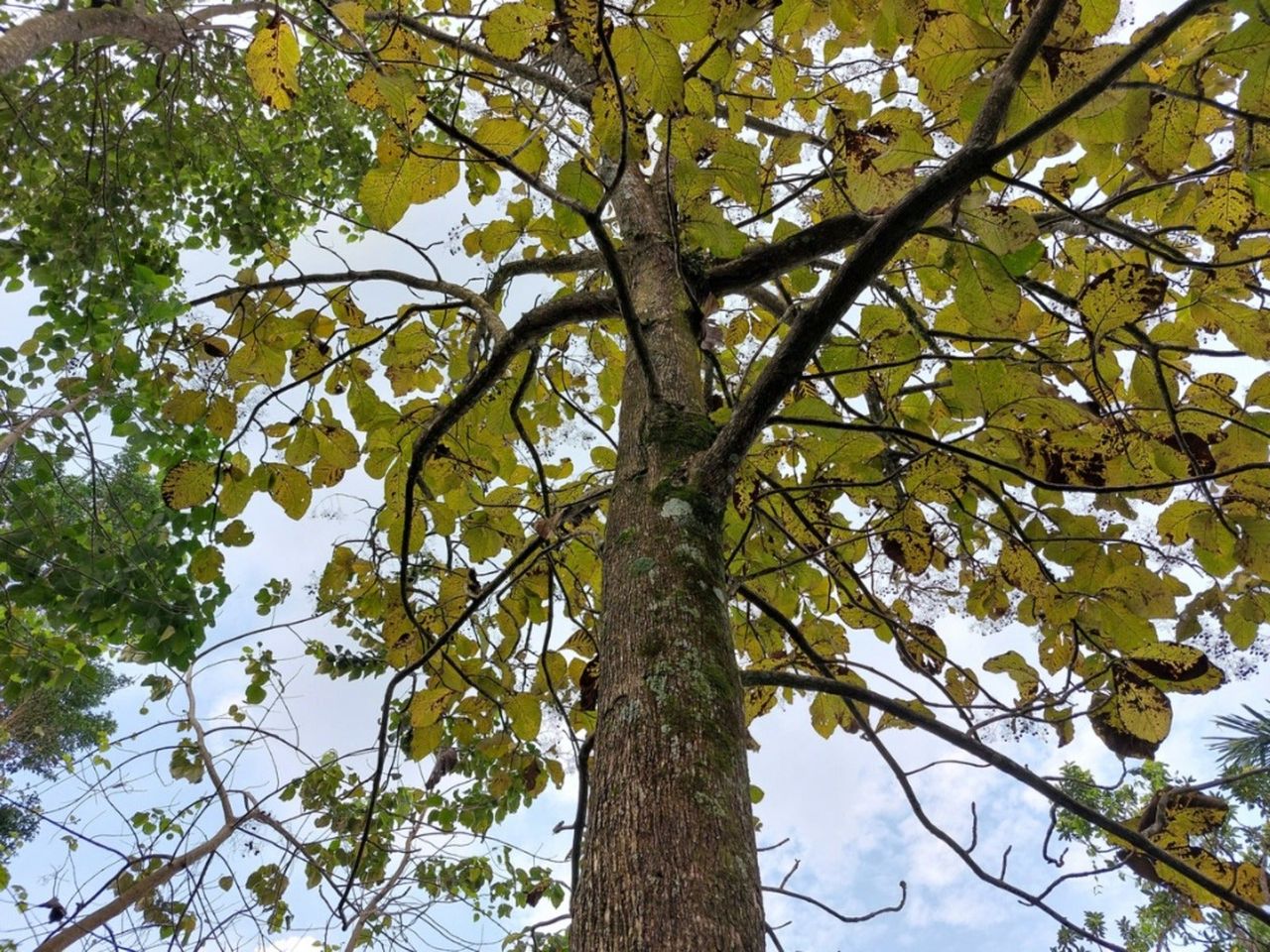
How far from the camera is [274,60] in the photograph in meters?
0.93

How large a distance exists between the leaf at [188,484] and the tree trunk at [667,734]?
3.32 ft

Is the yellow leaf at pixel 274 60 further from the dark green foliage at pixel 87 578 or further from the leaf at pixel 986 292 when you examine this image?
the dark green foliage at pixel 87 578

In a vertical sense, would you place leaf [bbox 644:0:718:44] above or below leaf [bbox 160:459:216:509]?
below

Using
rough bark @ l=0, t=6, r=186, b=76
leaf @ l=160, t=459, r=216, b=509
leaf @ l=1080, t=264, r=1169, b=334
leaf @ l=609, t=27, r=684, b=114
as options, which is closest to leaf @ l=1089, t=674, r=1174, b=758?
leaf @ l=1080, t=264, r=1169, b=334

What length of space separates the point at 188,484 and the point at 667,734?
4.47 ft

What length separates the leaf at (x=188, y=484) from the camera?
155 centimetres

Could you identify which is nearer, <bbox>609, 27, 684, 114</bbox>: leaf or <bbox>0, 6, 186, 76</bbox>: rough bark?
<bbox>609, 27, 684, 114</bbox>: leaf

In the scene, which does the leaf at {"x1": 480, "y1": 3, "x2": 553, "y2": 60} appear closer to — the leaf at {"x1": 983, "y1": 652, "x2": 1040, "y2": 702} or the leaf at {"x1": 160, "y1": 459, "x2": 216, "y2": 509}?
the leaf at {"x1": 160, "y1": 459, "x2": 216, "y2": 509}

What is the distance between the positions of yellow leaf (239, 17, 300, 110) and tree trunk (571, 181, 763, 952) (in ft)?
2.36

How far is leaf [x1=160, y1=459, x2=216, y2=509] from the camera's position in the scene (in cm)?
155

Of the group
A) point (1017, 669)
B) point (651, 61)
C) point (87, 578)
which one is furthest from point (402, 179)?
point (87, 578)

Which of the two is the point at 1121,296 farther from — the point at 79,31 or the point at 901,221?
the point at 79,31

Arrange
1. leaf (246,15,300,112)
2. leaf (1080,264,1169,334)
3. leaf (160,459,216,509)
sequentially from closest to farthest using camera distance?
leaf (246,15,300,112), leaf (1080,264,1169,334), leaf (160,459,216,509)

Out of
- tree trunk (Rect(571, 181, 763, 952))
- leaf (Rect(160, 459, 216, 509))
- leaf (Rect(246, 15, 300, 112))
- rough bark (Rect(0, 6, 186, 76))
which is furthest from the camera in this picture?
rough bark (Rect(0, 6, 186, 76))
